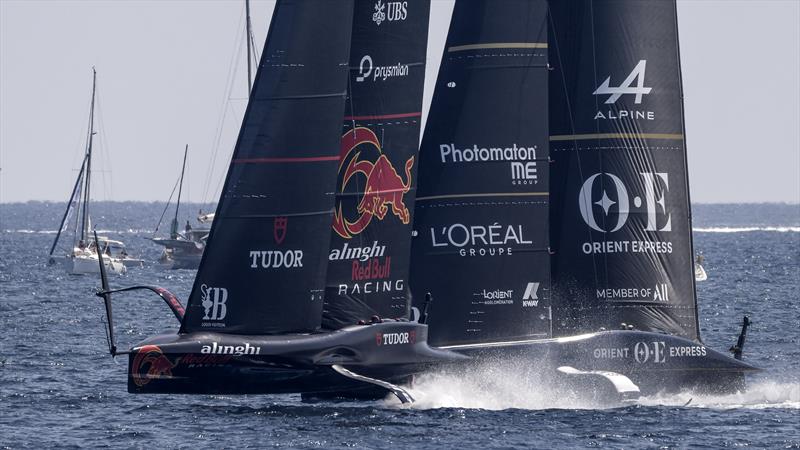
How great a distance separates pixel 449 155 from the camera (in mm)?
32906

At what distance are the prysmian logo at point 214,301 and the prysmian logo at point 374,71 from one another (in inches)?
201

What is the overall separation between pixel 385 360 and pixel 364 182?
11.8 feet

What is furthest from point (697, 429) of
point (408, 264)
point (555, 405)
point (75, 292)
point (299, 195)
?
point (75, 292)

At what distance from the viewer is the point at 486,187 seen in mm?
32844

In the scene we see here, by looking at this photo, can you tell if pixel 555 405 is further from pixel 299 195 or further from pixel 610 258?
pixel 299 195

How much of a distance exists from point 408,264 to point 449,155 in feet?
8.25

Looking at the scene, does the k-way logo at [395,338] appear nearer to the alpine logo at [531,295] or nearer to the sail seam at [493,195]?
the alpine logo at [531,295]

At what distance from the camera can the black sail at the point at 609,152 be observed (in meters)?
33.4

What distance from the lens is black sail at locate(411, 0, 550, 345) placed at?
108 ft

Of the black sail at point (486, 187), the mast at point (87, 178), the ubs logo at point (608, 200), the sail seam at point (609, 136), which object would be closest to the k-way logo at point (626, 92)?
the sail seam at point (609, 136)

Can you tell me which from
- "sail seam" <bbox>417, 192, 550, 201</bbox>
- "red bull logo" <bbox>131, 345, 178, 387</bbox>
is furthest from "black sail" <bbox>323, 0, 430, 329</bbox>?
"red bull logo" <bbox>131, 345, 178, 387</bbox>

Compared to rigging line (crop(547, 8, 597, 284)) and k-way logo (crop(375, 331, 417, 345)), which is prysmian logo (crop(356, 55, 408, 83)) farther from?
k-way logo (crop(375, 331, 417, 345))

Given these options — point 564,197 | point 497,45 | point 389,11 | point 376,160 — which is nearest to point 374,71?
point 389,11

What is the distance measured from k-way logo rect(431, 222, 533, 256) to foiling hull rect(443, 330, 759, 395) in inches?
77.4
